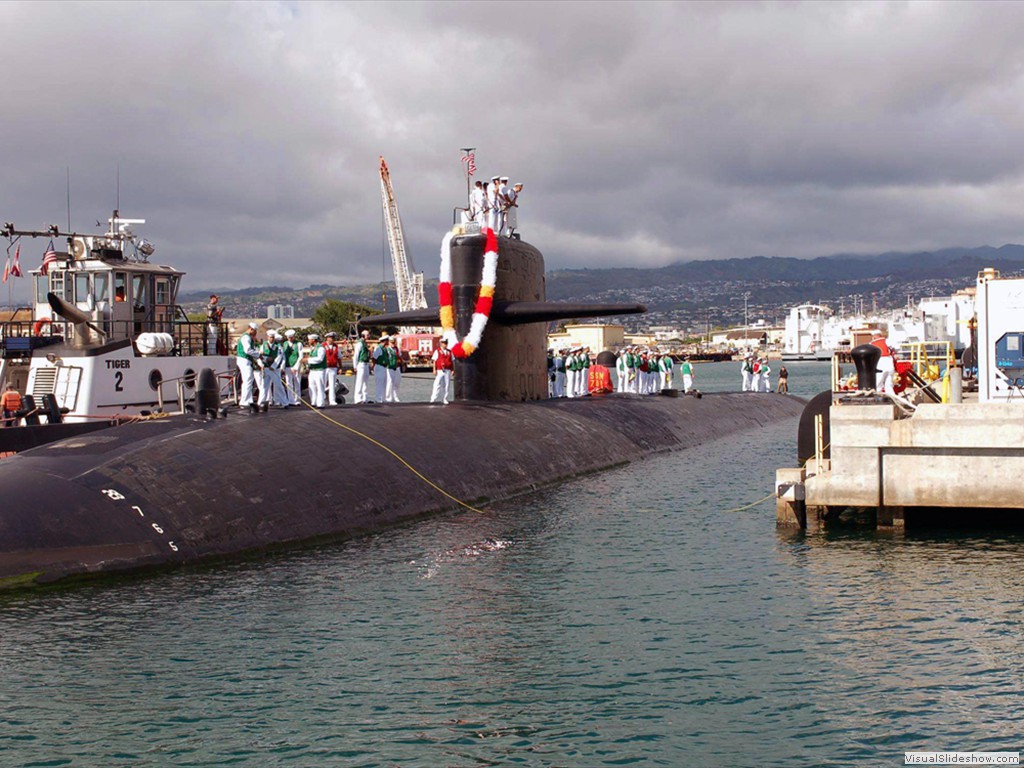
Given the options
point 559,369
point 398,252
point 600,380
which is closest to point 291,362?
point 600,380

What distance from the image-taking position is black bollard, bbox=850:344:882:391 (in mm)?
16031

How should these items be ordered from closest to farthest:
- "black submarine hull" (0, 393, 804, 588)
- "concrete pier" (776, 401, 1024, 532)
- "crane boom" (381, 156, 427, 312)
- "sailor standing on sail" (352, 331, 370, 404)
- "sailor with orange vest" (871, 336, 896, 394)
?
"black submarine hull" (0, 393, 804, 588) → "concrete pier" (776, 401, 1024, 532) → "sailor with orange vest" (871, 336, 896, 394) → "sailor standing on sail" (352, 331, 370, 404) → "crane boom" (381, 156, 427, 312)

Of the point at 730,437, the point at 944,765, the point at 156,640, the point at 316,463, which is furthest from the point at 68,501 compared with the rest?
the point at 730,437

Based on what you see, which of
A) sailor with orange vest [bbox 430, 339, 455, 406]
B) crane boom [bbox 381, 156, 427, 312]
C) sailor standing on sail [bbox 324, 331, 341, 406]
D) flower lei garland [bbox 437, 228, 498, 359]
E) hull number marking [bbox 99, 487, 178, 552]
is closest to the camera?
hull number marking [bbox 99, 487, 178, 552]

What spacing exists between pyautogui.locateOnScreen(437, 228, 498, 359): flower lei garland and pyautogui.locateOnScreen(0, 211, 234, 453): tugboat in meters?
4.75

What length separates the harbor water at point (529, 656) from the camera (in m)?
8.27

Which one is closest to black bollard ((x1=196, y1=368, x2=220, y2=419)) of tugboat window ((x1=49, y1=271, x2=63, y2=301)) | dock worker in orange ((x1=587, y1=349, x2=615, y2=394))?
tugboat window ((x1=49, y1=271, x2=63, y2=301))

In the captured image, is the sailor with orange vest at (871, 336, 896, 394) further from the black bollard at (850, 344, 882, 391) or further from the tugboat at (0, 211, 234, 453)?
the tugboat at (0, 211, 234, 453)

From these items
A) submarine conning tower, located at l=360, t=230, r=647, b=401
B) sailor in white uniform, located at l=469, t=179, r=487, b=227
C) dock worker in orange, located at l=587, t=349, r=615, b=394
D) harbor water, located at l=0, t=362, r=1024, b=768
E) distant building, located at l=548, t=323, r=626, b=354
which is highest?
distant building, located at l=548, t=323, r=626, b=354

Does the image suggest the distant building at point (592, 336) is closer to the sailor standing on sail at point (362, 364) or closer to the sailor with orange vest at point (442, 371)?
the sailor with orange vest at point (442, 371)

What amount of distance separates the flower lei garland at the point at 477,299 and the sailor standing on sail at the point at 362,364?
240 cm

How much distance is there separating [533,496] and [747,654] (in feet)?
29.1

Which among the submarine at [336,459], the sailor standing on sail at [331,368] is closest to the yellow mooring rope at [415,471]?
the submarine at [336,459]

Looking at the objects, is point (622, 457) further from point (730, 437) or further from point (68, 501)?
point (68, 501)
